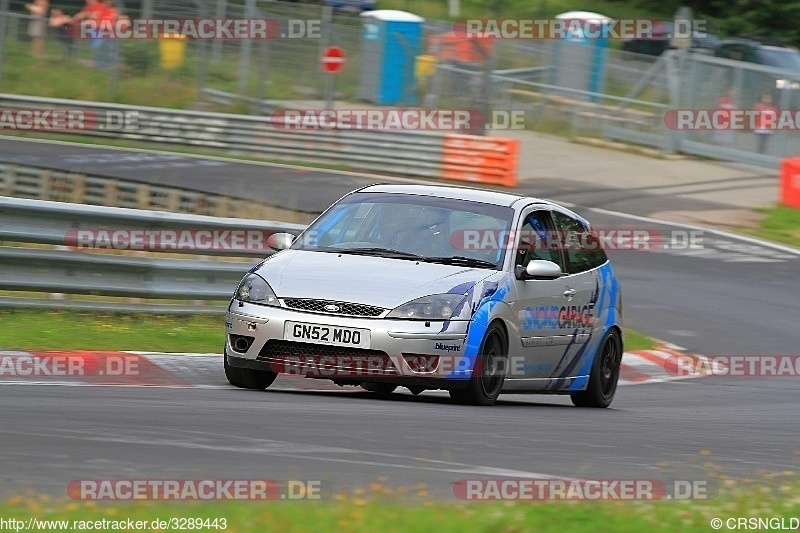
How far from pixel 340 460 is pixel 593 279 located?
5006 millimetres

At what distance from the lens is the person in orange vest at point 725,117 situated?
31062 mm

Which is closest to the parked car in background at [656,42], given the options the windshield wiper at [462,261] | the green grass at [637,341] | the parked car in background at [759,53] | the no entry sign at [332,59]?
the parked car in background at [759,53]

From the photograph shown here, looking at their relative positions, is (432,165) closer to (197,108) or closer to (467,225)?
(197,108)

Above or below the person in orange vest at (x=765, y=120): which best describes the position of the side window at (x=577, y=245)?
above

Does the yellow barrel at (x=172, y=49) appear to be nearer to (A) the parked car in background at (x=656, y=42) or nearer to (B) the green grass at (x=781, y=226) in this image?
(B) the green grass at (x=781, y=226)

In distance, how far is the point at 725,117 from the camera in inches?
1230

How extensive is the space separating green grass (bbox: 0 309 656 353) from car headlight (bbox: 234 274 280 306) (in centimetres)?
176

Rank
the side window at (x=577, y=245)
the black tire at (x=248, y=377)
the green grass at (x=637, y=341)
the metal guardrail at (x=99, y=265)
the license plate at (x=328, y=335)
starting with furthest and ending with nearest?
the green grass at (x=637, y=341), the metal guardrail at (x=99, y=265), the side window at (x=577, y=245), the black tire at (x=248, y=377), the license plate at (x=328, y=335)

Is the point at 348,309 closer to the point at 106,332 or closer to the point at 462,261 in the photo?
the point at 462,261

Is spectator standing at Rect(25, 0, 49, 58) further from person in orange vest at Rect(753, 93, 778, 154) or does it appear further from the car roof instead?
the car roof

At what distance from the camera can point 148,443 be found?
631 centimetres

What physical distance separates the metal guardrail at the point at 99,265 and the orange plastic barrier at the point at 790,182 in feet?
49.7

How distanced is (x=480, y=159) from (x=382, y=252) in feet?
58.2

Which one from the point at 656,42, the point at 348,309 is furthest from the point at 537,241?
the point at 656,42
